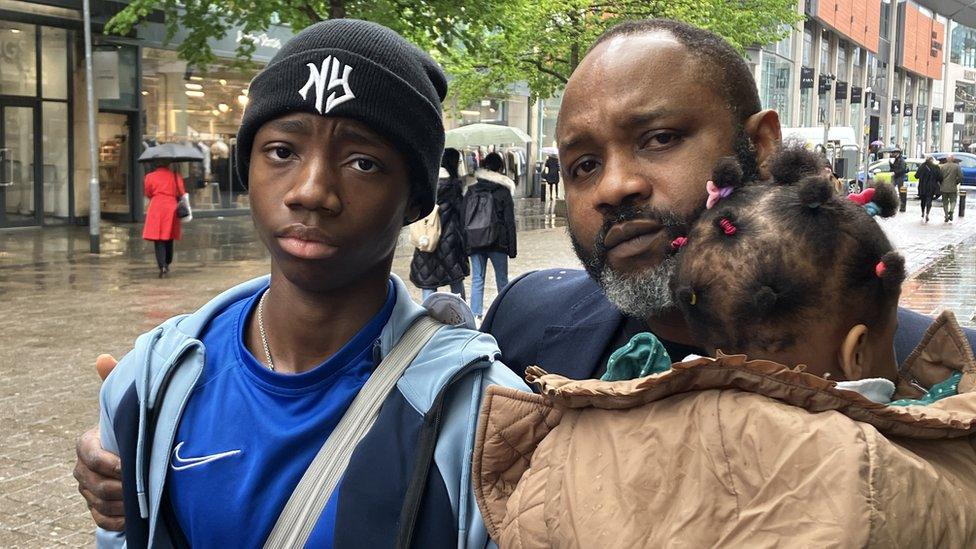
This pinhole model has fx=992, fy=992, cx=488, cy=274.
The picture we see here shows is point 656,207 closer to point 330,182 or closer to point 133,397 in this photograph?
point 330,182

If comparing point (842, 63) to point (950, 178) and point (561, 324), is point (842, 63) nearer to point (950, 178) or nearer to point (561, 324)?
point (950, 178)

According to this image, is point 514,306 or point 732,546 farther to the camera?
point 514,306

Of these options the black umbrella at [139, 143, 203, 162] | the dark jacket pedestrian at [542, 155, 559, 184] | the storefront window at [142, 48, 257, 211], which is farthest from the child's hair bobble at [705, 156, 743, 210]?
the dark jacket pedestrian at [542, 155, 559, 184]

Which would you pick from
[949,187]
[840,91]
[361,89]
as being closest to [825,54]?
[840,91]

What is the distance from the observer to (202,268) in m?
15.6

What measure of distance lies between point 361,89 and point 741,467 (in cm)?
101

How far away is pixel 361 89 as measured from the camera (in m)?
1.90

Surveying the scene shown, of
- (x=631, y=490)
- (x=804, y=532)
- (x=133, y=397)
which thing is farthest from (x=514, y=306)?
(x=804, y=532)

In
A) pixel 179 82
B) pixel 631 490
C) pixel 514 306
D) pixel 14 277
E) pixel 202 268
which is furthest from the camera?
pixel 179 82

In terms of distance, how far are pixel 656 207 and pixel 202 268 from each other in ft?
47.4

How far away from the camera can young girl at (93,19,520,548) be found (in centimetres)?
177

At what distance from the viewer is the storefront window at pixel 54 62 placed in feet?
68.9

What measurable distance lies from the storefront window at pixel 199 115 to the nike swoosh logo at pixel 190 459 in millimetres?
22408

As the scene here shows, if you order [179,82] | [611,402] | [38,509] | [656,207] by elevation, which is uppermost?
[179,82]
